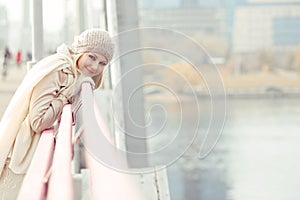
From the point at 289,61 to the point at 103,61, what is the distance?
609 centimetres

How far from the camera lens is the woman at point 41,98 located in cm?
88

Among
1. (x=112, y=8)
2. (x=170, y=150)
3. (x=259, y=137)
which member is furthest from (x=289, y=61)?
(x=170, y=150)

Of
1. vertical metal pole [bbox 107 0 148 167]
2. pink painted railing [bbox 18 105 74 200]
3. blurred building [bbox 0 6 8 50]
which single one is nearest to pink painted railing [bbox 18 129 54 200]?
pink painted railing [bbox 18 105 74 200]

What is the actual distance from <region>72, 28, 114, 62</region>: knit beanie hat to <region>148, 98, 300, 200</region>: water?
6.11ft

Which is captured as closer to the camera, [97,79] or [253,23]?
[97,79]

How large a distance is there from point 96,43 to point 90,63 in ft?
0.11

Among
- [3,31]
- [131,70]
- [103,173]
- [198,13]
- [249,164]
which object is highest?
[198,13]

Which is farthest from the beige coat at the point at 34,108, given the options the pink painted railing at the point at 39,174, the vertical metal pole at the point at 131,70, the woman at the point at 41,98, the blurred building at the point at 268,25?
the blurred building at the point at 268,25

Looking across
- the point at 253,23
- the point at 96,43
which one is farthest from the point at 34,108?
the point at 253,23

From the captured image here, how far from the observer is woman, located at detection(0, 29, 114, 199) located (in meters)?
0.88

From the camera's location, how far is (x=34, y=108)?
883mm

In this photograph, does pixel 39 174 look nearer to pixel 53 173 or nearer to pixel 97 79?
pixel 53 173

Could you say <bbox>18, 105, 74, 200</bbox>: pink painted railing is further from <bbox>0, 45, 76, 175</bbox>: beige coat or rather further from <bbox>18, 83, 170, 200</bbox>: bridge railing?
<bbox>0, 45, 76, 175</bbox>: beige coat

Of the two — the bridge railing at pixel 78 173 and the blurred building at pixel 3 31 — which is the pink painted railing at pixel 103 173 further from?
the blurred building at pixel 3 31
